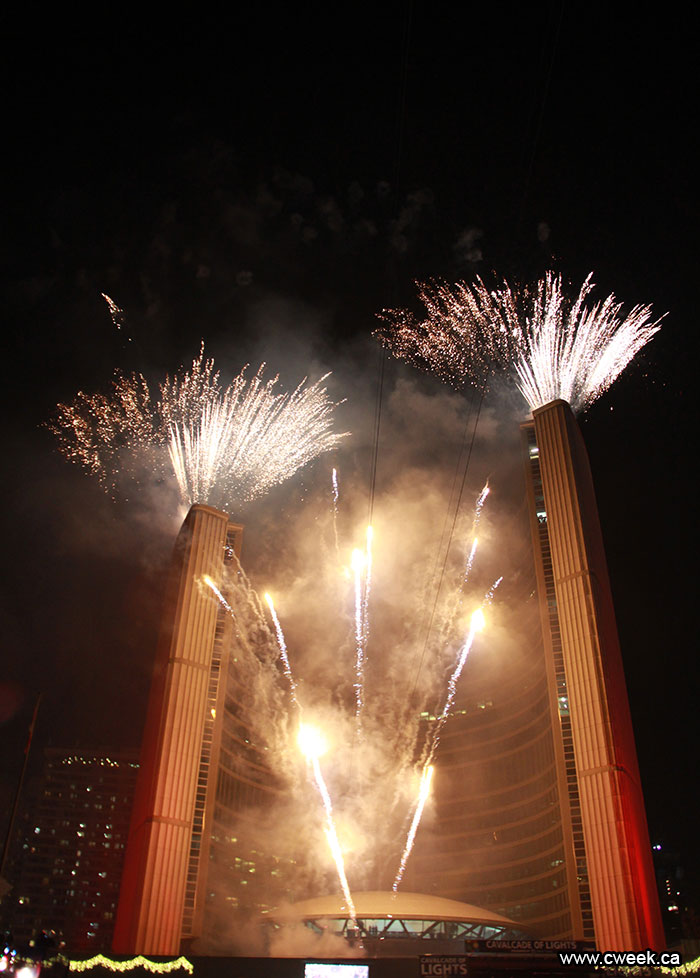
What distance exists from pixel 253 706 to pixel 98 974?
86.1 ft

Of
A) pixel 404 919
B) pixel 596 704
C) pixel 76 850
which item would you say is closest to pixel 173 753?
pixel 404 919

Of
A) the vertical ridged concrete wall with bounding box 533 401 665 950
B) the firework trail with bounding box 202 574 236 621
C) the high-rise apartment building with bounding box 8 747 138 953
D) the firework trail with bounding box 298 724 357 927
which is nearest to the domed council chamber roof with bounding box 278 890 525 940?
the firework trail with bounding box 298 724 357 927

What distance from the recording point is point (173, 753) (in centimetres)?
4494

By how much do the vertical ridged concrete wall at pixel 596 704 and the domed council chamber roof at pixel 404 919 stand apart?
49.0ft

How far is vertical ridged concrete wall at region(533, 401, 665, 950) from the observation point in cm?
3591

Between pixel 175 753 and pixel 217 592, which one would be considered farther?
pixel 217 592

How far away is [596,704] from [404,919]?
19.8 metres

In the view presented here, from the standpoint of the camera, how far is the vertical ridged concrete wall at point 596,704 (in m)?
35.9

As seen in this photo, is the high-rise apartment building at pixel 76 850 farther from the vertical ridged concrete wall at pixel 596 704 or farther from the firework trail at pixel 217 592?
the vertical ridged concrete wall at pixel 596 704

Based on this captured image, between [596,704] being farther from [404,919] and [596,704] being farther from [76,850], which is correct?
[76,850]

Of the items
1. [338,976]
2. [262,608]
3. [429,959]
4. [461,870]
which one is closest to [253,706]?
[262,608]

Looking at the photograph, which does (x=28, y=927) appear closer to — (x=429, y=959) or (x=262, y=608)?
(x=262, y=608)
